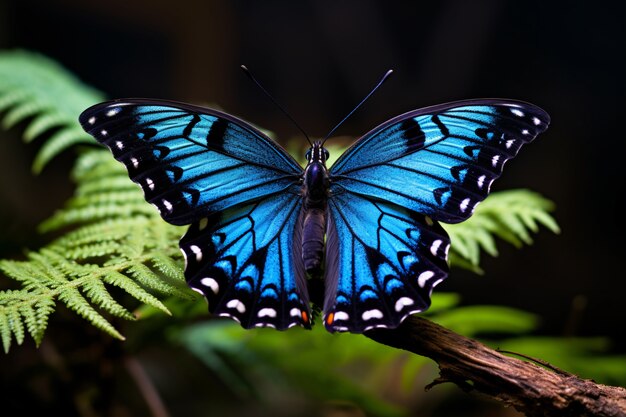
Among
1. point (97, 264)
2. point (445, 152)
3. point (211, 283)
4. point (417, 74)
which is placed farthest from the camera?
point (417, 74)

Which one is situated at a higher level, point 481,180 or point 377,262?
point 481,180

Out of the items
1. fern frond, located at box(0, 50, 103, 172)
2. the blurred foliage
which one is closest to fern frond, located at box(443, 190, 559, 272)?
the blurred foliage

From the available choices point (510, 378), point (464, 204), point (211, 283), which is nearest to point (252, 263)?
point (211, 283)

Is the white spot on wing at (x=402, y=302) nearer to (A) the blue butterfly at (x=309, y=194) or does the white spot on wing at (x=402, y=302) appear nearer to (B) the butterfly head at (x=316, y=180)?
(A) the blue butterfly at (x=309, y=194)

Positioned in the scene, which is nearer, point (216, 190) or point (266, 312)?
point (266, 312)

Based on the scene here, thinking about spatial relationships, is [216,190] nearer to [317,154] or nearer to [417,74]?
[317,154]

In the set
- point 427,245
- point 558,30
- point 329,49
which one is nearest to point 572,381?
point 427,245

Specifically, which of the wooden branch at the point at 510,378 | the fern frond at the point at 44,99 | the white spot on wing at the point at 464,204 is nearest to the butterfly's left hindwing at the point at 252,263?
the wooden branch at the point at 510,378

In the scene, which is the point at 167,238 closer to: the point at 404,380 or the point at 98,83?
the point at 404,380
